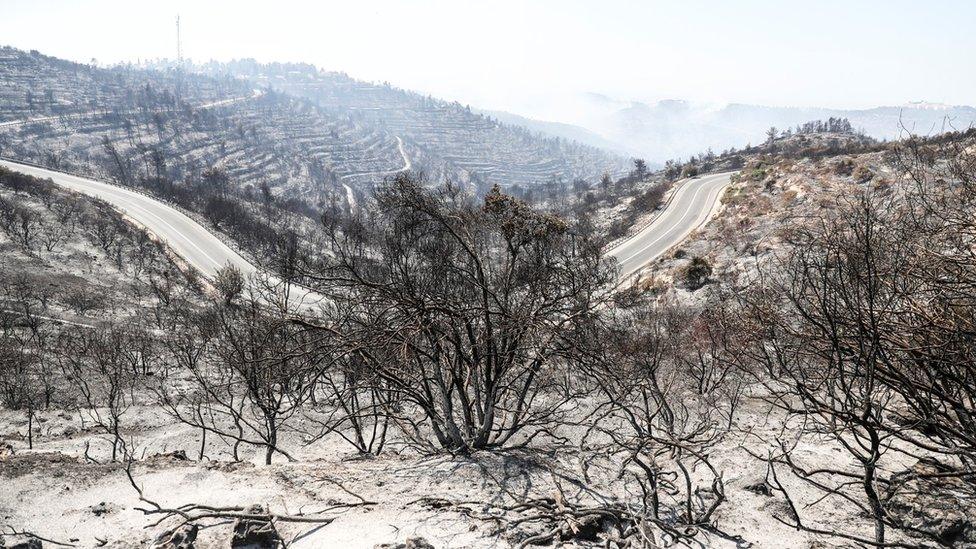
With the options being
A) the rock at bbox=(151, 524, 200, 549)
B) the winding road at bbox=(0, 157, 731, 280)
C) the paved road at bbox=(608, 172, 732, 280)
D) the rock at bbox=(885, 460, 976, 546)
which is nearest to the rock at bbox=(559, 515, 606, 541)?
the rock at bbox=(885, 460, 976, 546)

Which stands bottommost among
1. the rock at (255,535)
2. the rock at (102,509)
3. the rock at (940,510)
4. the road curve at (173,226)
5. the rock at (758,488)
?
the road curve at (173,226)

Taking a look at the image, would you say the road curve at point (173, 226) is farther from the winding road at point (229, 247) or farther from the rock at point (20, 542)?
the rock at point (20, 542)

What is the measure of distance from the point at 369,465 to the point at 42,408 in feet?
73.3

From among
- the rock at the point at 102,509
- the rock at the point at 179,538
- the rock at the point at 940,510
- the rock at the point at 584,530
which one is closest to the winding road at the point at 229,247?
the rock at the point at 940,510

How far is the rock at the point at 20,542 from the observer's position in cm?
550

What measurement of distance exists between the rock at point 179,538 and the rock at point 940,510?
785cm

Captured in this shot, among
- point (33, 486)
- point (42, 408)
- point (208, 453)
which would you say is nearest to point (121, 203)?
point (42, 408)

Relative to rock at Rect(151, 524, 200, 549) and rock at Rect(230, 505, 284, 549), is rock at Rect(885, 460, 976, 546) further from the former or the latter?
rock at Rect(151, 524, 200, 549)

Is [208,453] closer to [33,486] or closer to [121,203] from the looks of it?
[33,486]

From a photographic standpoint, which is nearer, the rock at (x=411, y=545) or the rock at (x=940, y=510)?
the rock at (x=411, y=545)

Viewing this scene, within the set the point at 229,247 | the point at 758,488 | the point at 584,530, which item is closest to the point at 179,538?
the point at 584,530

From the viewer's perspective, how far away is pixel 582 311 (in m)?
8.66

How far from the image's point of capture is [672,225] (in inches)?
2199

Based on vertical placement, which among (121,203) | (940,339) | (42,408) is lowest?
(42,408)
